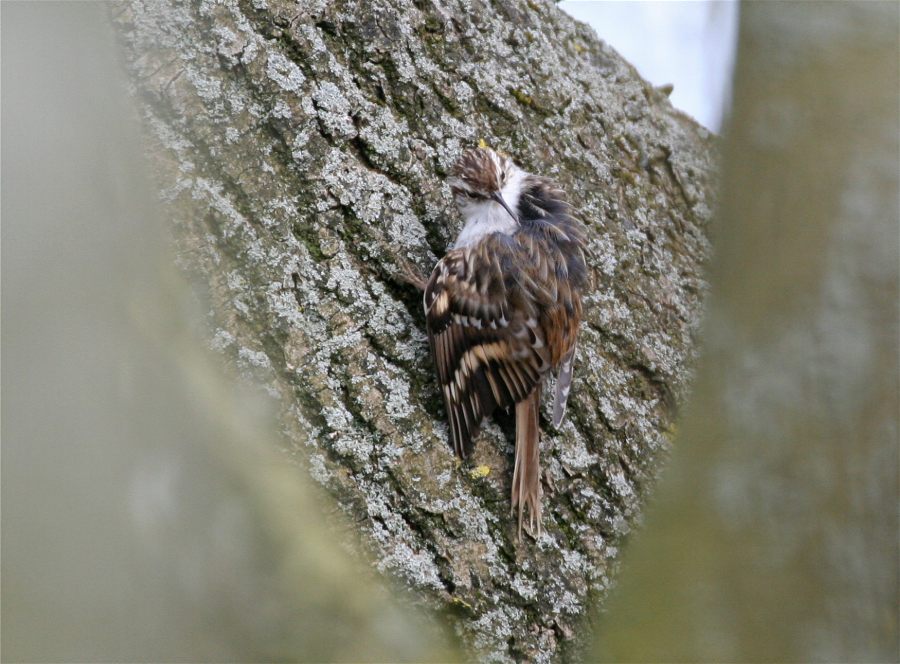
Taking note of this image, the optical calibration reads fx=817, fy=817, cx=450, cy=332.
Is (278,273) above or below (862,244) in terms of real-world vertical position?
above

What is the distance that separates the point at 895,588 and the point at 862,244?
525mm

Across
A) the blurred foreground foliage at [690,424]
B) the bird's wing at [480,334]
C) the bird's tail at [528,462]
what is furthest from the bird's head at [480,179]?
the blurred foreground foliage at [690,424]

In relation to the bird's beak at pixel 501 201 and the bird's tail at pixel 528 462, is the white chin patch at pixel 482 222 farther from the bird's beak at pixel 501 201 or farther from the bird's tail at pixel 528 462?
the bird's tail at pixel 528 462

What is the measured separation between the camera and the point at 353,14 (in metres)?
2.41

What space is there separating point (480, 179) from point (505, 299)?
0.41 metres

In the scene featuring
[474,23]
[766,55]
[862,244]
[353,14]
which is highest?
[474,23]

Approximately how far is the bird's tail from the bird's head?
637mm

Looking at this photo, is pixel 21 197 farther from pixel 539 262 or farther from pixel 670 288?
pixel 670 288

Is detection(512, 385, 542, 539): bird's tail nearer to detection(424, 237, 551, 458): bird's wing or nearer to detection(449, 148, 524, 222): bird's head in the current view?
detection(424, 237, 551, 458): bird's wing

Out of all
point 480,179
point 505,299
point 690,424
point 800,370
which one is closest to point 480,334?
point 505,299

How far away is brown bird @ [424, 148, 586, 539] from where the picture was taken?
2.43 metres

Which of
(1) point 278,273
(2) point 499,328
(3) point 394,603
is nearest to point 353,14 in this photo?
(1) point 278,273

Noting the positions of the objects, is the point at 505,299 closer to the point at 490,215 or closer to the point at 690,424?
the point at 490,215

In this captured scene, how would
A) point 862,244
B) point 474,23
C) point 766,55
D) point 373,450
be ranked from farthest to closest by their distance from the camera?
point 474,23 < point 373,450 < point 766,55 < point 862,244
